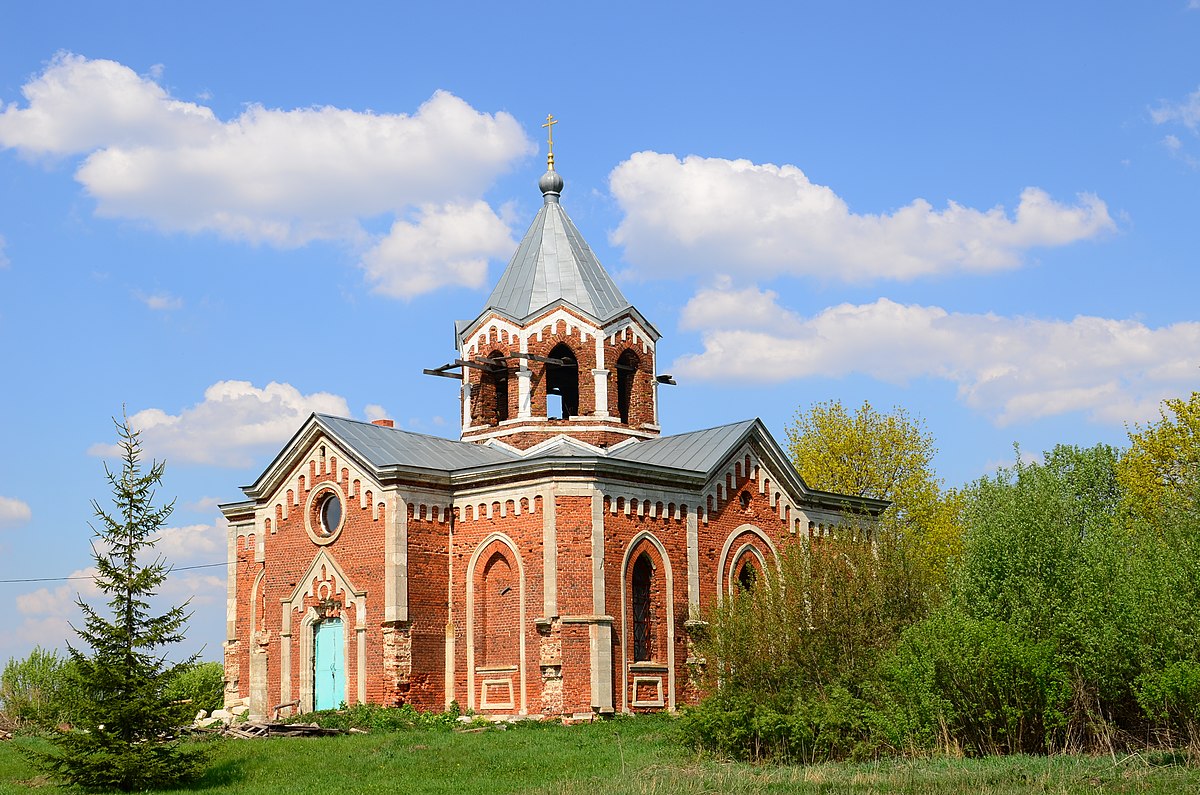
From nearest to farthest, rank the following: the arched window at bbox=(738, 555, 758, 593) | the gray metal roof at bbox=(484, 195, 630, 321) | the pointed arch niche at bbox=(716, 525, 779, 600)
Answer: the pointed arch niche at bbox=(716, 525, 779, 600), the arched window at bbox=(738, 555, 758, 593), the gray metal roof at bbox=(484, 195, 630, 321)

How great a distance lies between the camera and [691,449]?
33281 millimetres

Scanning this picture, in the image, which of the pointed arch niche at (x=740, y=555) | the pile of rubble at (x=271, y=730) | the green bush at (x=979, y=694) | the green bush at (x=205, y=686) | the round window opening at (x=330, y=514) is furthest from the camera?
the green bush at (x=205, y=686)

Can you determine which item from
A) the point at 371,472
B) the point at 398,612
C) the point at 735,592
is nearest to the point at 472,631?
the point at 398,612

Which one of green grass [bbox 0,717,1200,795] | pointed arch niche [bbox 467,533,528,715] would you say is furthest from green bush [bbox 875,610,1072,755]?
pointed arch niche [bbox 467,533,528,715]

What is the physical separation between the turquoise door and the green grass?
368 cm

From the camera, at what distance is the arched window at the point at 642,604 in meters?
30.1

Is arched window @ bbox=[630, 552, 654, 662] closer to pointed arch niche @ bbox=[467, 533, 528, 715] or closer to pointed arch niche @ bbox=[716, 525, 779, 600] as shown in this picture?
pointed arch niche @ bbox=[716, 525, 779, 600]

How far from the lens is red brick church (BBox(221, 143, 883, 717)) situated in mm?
29188

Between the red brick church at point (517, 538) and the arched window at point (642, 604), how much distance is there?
0.04 m

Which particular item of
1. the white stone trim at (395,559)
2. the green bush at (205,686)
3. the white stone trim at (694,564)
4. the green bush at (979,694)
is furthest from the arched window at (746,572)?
the green bush at (205,686)

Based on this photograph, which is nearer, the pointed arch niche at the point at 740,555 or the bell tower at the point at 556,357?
the pointed arch niche at the point at 740,555

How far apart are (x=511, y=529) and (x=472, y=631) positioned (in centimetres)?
244

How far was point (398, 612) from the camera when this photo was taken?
2944cm

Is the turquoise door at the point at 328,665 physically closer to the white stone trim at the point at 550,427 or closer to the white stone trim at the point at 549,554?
the white stone trim at the point at 549,554
